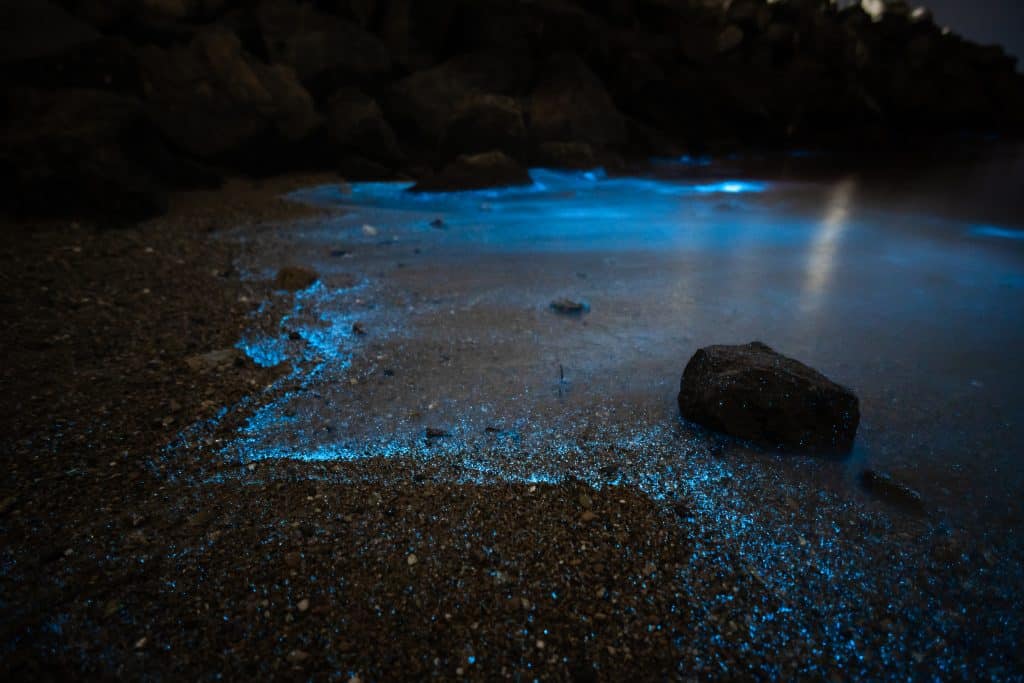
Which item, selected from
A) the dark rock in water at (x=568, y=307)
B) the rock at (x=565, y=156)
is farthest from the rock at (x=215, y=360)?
the rock at (x=565, y=156)

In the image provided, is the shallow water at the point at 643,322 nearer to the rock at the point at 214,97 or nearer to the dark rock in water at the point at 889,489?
the dark rock in water at the point at 889,489

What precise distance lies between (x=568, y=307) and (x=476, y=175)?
5.09 metres

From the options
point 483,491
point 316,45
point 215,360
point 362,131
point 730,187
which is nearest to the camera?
point 483,491

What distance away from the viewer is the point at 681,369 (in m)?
2.60

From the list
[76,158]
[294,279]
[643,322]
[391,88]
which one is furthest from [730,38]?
[294,279]

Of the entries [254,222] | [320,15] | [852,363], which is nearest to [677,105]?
[320,15]

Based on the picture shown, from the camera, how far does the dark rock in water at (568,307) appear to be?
10.8 ft

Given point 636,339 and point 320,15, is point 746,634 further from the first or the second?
point 320,15

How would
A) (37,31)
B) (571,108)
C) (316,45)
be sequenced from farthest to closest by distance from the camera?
1. (571,108)
2. (316,45)
3. (37,31)

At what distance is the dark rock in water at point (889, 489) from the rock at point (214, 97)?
880cm

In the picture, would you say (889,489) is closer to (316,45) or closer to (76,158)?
(76,158)

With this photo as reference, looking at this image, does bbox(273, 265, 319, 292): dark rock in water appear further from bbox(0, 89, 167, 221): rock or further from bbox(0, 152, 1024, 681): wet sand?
bbox(0, 89, 167, 221): rock

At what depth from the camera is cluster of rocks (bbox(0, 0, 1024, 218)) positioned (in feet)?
19.5

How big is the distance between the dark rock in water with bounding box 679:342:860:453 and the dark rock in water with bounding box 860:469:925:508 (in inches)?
5.7
